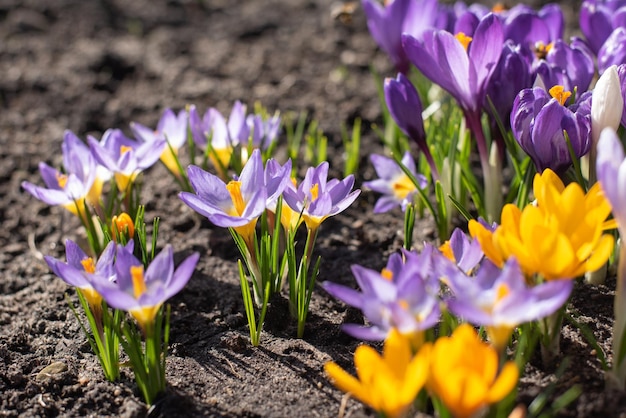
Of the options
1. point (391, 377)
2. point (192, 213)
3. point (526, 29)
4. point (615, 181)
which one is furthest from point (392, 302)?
point (192, 213)

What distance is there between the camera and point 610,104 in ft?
5.24

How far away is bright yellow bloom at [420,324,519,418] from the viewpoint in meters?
1.16

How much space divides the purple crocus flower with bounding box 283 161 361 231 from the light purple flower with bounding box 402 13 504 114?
1.34 feet

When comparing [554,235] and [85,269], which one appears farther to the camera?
[85,269]

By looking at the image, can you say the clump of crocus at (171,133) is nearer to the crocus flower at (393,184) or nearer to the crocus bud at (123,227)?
the crocus bud at (123,227)

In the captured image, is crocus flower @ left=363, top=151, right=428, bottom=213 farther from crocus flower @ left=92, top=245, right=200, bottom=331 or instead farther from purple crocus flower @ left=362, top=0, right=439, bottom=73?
crocus flower @ left=92, top=245, right=200, bottom=331

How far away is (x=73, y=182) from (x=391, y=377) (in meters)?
1.12

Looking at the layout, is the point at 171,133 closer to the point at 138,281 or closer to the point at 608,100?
the point at 138,281

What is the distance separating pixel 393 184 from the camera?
7.13 feet

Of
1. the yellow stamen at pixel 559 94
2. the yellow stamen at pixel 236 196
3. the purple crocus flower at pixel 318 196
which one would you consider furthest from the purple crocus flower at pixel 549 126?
the yellow stamen at pixel 236 196

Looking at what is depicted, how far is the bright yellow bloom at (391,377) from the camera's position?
1186 millimetres

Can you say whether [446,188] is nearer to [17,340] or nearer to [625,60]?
[625,60]

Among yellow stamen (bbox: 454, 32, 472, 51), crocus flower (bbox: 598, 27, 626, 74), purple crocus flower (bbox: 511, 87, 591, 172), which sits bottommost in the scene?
purple crocus flower (bbox: 511, 87, 591, 172)

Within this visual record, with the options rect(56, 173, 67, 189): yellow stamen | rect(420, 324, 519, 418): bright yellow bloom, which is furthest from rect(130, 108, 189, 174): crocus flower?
rect(420, 324, 519, 418): bright yellow bloom
